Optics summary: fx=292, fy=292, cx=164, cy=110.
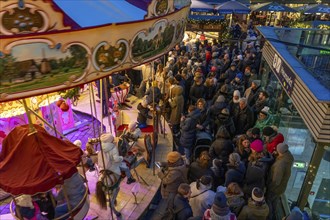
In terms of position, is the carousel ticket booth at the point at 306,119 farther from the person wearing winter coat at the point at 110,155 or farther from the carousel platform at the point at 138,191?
the person wearing winter coat at the point at 110,155

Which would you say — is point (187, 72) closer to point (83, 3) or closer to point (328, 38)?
point (328, 38)

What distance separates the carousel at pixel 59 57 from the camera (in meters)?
2.52

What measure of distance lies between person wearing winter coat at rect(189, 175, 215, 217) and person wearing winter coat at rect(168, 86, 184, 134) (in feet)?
11.4

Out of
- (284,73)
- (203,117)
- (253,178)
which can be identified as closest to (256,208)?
(253,178)

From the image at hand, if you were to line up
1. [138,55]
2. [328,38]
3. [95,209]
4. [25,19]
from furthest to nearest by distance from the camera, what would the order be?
[328,38]
[95,209]
[138,55]
[25,19]

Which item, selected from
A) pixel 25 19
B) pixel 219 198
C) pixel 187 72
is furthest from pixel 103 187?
pixel 187 72

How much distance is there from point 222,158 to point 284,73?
9.81 feet

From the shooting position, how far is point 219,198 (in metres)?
3.65

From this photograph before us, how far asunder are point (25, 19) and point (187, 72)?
6701mm

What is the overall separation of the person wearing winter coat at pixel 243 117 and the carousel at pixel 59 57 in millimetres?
2787

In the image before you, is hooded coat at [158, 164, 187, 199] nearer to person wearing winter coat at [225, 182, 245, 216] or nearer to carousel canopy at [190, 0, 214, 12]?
person wearing winter coat at [225, 182, 245, 216]

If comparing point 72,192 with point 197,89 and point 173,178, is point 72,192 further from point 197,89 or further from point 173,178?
point 197,89

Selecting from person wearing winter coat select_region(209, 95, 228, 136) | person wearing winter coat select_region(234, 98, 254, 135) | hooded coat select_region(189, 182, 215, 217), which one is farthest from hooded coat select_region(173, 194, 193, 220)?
person wearing winter coat select_region(234, 98, 254, 135)

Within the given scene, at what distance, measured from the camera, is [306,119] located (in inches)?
208
